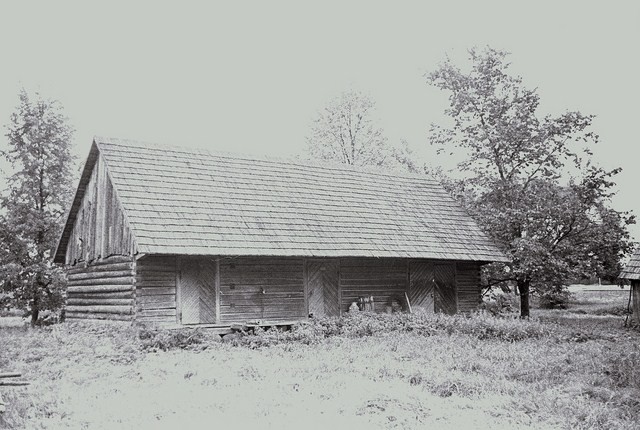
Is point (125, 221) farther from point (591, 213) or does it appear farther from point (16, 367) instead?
point (591, 213)

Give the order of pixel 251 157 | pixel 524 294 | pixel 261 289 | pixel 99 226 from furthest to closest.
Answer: pixel 524 294, pixel 251 157, pixel 99 226, pixel 261 289

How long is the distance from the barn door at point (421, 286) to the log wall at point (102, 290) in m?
10.1

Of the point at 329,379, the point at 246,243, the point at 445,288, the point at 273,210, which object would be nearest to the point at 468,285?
the point at 445,288

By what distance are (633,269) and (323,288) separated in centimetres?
1202

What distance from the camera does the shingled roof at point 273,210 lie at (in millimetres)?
19109

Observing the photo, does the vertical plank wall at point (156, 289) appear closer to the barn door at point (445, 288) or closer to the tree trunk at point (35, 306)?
the barn door at point (445, 288)

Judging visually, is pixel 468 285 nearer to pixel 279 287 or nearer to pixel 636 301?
pixel 636 301

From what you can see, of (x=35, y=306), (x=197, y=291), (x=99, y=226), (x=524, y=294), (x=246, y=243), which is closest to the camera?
(x=197, y=291)

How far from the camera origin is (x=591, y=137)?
1070 inches

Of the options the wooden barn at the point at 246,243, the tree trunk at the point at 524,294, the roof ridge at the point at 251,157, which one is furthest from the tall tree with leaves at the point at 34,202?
the tree trunk at the point at 524,294

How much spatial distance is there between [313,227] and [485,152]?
10541 millimetres

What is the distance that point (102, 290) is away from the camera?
20859 millimetres

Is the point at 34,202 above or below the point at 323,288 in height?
above

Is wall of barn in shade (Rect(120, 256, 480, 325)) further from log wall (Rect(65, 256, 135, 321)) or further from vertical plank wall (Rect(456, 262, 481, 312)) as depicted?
log wall (Rect(65, 256, 135, 321))
